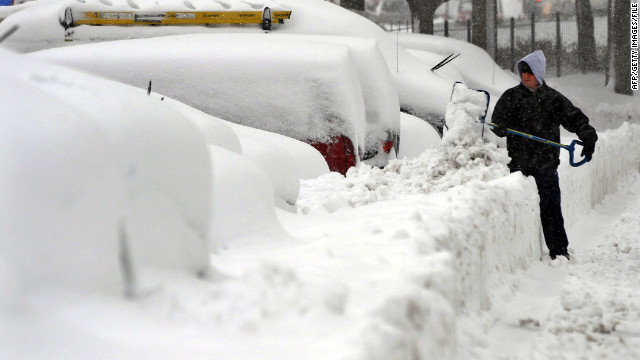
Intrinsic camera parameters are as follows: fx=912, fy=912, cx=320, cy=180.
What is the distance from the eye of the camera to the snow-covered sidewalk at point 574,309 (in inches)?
168

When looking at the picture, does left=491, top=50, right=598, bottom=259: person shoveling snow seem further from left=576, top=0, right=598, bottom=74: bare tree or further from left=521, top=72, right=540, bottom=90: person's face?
left=576, top=0, right=598, bottom=74: bare tree

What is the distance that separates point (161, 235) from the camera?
2.97 meters

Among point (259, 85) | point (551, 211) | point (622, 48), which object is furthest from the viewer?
point (622, 48)

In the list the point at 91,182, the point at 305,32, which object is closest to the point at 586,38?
the point at 305,32

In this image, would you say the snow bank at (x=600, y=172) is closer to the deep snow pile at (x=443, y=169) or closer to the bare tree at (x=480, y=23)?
the deep snow pile at (x=443, y=169)

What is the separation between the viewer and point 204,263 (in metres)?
3.18

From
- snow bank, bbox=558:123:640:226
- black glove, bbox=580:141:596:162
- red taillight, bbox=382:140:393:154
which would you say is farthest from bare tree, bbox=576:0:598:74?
black glove, bbox=580:141:596:162

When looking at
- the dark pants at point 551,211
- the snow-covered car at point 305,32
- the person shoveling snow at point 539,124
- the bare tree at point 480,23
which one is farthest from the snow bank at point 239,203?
the bare tree at point 480,23

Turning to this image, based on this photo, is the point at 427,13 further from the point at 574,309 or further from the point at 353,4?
the point at 574,309

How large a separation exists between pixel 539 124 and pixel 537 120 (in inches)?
1.4

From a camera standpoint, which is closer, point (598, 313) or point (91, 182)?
point (91, 182)

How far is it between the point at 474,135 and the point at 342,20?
2.99m

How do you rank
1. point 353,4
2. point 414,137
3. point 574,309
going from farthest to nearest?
point 353,4 → point 414,137 → point 574,309

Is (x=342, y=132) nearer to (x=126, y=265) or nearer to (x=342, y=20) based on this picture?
(x=342, y=20)
